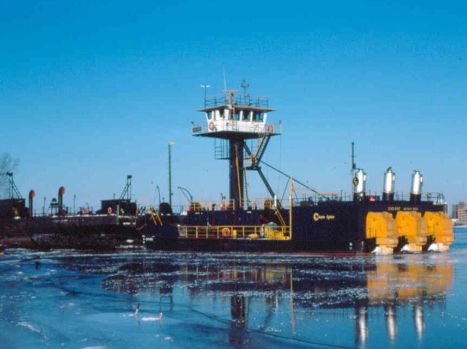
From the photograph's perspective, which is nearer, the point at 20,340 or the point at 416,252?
the point at 20,340

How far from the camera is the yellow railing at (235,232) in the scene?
37.0 m

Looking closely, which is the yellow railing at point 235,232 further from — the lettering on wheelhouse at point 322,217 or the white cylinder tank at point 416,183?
the white cylinder tank at point 416,183

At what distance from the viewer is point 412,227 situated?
119 ft

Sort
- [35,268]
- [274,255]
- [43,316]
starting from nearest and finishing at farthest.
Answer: [43,316], [35,268], [274,255]

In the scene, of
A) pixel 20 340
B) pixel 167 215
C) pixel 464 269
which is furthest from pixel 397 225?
pixel 20 340

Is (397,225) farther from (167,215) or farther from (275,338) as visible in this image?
(275,338)

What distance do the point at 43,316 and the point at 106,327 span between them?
95.0 inches

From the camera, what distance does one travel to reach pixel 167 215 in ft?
156

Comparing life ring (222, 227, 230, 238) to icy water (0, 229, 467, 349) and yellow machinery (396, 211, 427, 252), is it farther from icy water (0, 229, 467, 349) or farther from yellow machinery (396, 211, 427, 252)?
icy water (0, 229, 467, 349)

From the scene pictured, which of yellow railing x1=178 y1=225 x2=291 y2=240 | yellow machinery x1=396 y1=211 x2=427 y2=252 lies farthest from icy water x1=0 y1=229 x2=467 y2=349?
yellow railing x1=178 y1=225 x2=291 y2=240

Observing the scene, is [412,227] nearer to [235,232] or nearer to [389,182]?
[389,182]

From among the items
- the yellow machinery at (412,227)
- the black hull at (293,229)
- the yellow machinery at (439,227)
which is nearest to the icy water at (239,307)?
the black hull at (293,229)

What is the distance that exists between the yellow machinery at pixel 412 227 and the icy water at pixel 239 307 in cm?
787

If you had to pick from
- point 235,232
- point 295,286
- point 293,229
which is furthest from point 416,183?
point 295,286
